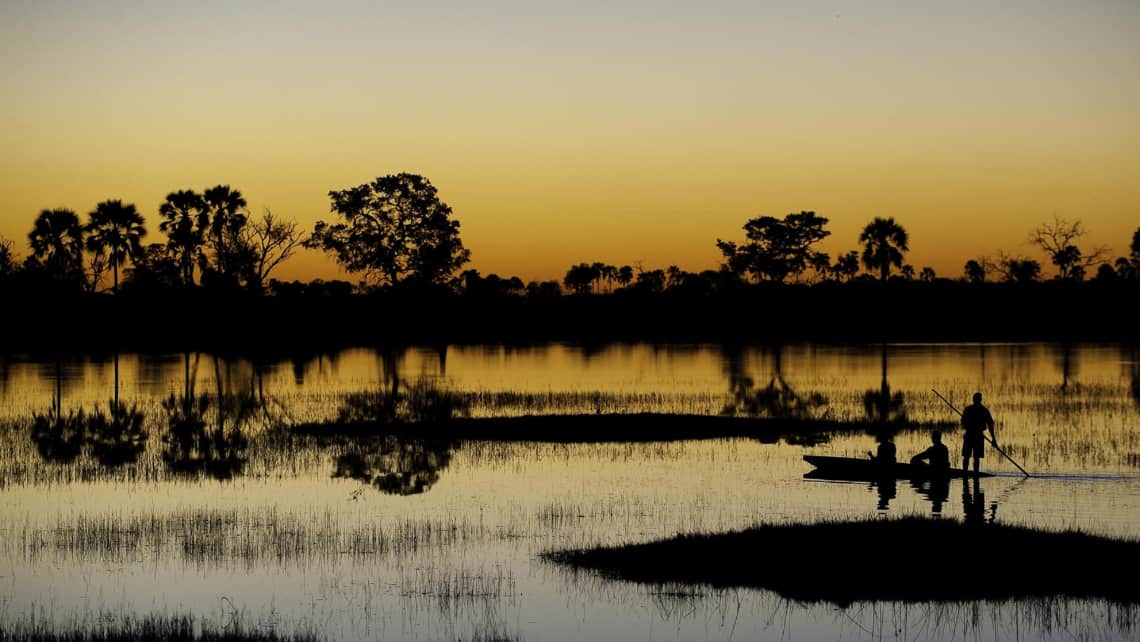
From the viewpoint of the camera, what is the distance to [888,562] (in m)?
20.0

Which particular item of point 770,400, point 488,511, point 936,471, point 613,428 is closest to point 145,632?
point 488,511

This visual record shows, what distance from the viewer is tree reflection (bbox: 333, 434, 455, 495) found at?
30516 mm

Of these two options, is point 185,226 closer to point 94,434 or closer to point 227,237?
point 227,237

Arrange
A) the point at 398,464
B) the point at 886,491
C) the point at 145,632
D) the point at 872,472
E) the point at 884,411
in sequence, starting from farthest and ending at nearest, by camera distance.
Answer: the point at 884,411 → the point at 398,464 → the point at 872,472 → the point at 886,491 → the point at 145,632

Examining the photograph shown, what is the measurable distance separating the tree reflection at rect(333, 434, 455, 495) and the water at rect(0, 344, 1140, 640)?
18 centimetres

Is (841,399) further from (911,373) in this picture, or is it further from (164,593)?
(164,593)

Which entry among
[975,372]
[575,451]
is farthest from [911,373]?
[575,451]

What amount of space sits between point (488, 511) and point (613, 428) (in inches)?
573

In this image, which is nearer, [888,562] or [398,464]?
[888,562]

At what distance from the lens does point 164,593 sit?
19359mm

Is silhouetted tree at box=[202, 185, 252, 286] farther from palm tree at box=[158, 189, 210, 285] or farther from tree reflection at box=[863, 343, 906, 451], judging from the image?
tree reflection at box=[863, 343, 906, 451]

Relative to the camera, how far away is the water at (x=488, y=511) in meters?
17.7

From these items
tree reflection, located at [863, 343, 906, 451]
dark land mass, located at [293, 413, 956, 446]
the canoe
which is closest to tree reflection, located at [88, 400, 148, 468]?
dark land mass, located at [293, 413, 956, 446]

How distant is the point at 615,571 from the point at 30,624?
341 inches
